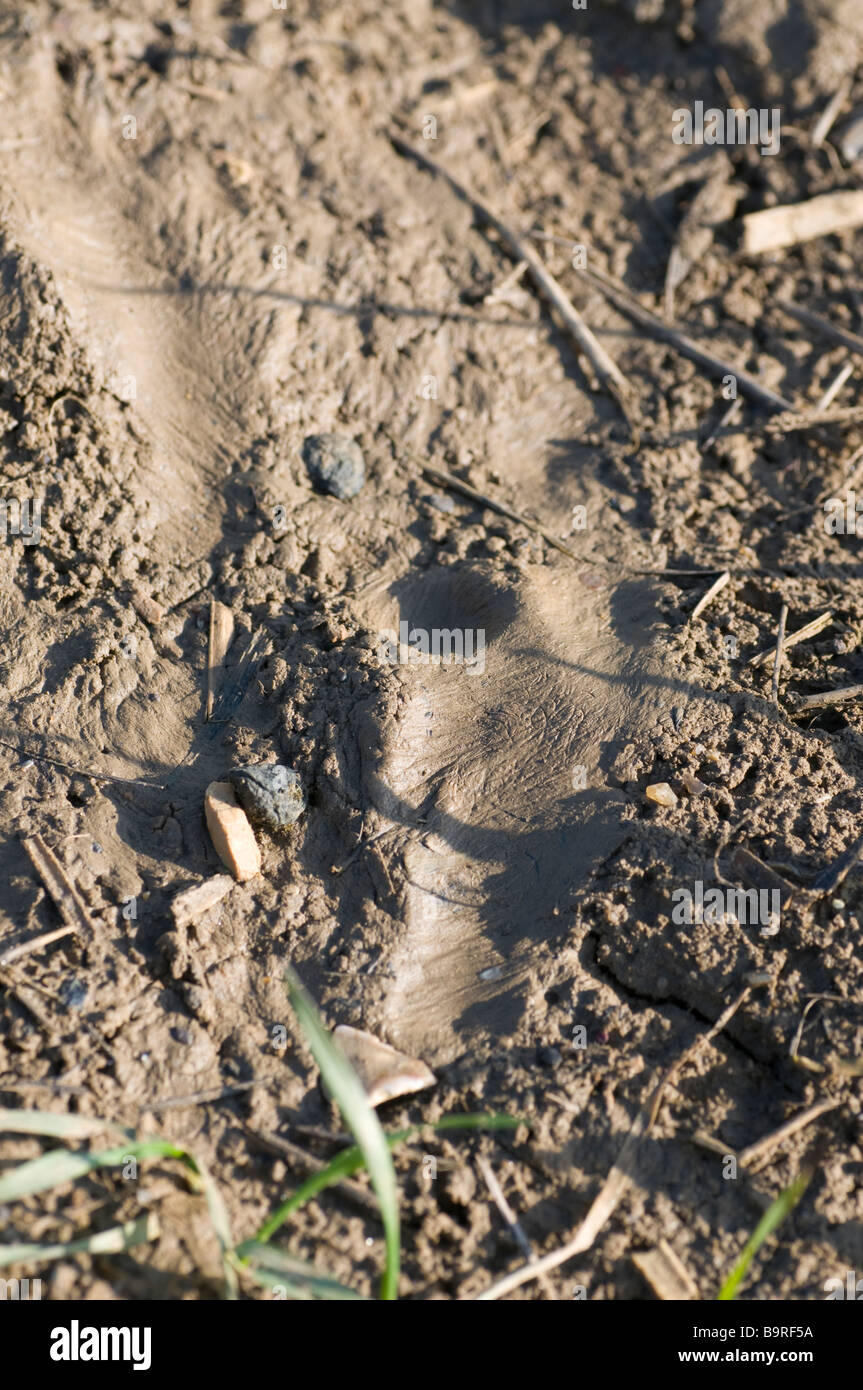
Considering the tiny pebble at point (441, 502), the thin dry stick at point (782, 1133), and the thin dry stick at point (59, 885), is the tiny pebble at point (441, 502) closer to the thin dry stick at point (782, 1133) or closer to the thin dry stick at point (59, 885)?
the thin dry stick at point (59, 885)

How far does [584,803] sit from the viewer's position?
3.14m

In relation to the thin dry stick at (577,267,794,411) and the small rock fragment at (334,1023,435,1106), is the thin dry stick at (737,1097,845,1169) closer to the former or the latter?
the small rock fragment at (334,1023,435,1106)

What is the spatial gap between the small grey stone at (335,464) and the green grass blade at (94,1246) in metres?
2.39

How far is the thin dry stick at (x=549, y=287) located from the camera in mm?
4164

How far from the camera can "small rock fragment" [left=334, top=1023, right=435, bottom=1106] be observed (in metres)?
2.72

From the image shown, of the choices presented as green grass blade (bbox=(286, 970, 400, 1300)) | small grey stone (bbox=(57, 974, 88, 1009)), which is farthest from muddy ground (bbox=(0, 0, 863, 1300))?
green grass blade (bbox=(286, 970, 400, 1300))

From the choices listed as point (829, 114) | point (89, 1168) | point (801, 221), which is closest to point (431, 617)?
point (89, 1168)

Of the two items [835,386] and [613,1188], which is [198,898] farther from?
[835,386]

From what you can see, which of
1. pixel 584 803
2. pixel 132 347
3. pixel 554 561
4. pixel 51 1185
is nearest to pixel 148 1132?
pixel 51 1185

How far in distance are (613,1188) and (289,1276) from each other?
822 millimetres

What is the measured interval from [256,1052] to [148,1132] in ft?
1.09

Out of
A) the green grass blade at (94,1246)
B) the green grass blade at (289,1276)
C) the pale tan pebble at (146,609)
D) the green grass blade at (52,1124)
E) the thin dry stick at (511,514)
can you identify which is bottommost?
the green grass blade at (289,1276)

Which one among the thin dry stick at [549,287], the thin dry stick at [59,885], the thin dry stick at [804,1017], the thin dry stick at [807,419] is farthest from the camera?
the thin dry stick at [549,287]

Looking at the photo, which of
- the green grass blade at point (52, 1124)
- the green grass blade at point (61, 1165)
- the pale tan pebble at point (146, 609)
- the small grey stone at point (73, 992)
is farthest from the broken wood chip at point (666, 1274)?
the pale tan pebble at point (146, 609)
